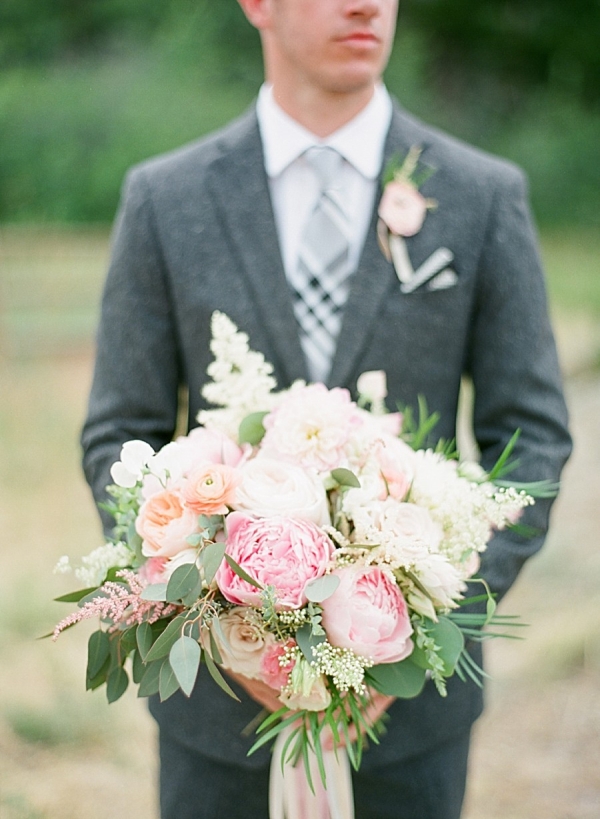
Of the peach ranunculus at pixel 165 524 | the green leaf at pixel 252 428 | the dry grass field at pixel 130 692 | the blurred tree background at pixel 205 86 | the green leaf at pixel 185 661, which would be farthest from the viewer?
the blurred tree background at pixel 205 86

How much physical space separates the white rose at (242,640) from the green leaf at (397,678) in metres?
0.15

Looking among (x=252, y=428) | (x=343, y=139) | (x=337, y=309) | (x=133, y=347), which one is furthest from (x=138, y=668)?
(x=343, y=139)

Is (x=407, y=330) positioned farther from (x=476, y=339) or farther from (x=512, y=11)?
(x=512, y=11)

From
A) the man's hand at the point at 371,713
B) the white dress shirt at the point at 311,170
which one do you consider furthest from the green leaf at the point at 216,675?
the white dress shirt at the point at 311,170

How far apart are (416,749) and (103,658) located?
62cm

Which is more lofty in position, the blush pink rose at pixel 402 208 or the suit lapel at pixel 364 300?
the blush pink rose at pixel 402 208

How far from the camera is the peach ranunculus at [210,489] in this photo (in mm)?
1244

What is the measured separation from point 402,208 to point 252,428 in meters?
0.53

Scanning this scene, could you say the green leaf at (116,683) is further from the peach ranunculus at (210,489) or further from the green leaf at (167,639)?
the peach ranunculus at (210,489)

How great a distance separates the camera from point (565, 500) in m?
4.74

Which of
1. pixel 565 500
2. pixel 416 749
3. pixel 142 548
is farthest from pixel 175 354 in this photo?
pixel 565 500

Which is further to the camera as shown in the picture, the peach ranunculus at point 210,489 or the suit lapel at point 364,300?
the suit lapel at point 364,300

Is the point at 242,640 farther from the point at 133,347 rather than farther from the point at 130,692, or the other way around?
the point at 130,692

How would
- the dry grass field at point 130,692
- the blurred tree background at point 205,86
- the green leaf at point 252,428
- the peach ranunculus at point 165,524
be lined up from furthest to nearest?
the blurred tree background at point 205,86
the dry grass field at point 130,692
the green leaf at point 252,428
the peach ranunculus at point 165,524
